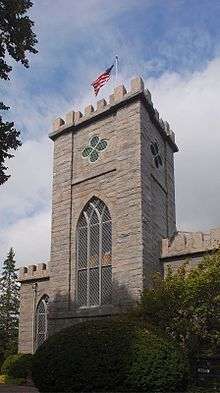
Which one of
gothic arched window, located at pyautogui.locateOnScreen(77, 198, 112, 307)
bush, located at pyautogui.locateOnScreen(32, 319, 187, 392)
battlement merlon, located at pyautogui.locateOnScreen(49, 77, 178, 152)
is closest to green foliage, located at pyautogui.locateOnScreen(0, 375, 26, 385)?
gothic arched window, located at pyautogui.locateOnScreen(77, 198, 112, 307)

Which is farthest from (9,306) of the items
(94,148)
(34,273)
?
(94,148)

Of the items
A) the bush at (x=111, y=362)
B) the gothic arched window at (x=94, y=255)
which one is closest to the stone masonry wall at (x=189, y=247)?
the gothic arched window at (x=94, y=255)

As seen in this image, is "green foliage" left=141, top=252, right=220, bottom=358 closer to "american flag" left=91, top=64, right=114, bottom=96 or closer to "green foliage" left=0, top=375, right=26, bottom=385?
"green foliage" left=0, top=375, right=26, bottom=385

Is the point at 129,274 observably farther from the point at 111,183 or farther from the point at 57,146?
the point at 57,146

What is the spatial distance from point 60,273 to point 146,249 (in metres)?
5.10

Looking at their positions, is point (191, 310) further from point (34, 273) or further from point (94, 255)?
point (34, 273)

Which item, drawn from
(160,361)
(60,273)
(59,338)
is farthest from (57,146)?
(160,361)

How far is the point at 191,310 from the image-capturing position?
17.4 metres

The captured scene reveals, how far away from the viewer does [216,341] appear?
1739 cm

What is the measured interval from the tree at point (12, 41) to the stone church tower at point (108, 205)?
8.59 meters

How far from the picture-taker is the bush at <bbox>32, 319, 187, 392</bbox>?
12.1 metres

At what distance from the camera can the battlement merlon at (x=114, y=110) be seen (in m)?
23.7

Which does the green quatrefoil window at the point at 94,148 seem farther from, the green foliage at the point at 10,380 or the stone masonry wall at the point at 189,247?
the green foliage at the point at 10,380

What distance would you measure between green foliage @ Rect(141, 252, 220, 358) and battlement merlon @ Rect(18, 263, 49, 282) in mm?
12282
